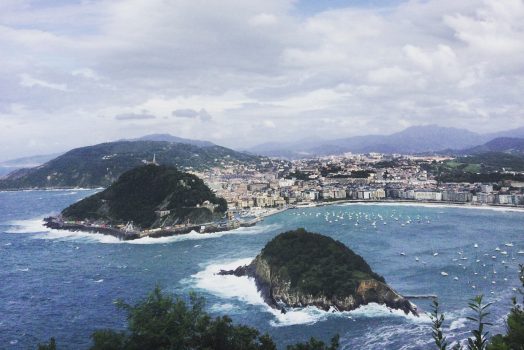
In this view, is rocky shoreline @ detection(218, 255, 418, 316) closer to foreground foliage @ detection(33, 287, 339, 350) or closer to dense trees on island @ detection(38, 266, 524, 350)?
dense trees on island @ detection(38, 266, 524, 350)

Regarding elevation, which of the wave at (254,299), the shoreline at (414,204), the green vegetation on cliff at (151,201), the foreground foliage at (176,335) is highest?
the green vegetation on cliff at (151,201)

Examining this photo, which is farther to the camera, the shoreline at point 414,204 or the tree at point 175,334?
the shoreline at point 414,204

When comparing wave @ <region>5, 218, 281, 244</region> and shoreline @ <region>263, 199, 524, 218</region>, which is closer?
wave @ <region>5, 218, 281, 244</region>

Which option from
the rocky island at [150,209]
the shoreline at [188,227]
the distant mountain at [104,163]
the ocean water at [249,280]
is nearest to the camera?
the ocean water at [249,280]

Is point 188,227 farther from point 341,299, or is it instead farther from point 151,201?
point 341,299

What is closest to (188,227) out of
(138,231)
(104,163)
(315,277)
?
(138,231)

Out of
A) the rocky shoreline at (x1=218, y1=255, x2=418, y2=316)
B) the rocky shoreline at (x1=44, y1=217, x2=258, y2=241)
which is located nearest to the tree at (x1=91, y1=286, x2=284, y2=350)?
the rocky shoreline at (x1=218, y1=255, x2=418, y2=316)

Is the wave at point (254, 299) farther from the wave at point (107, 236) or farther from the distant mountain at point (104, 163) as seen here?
the distant mountain at point (104, 163)

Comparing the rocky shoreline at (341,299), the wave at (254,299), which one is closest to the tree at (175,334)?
the wave at (254,299)
